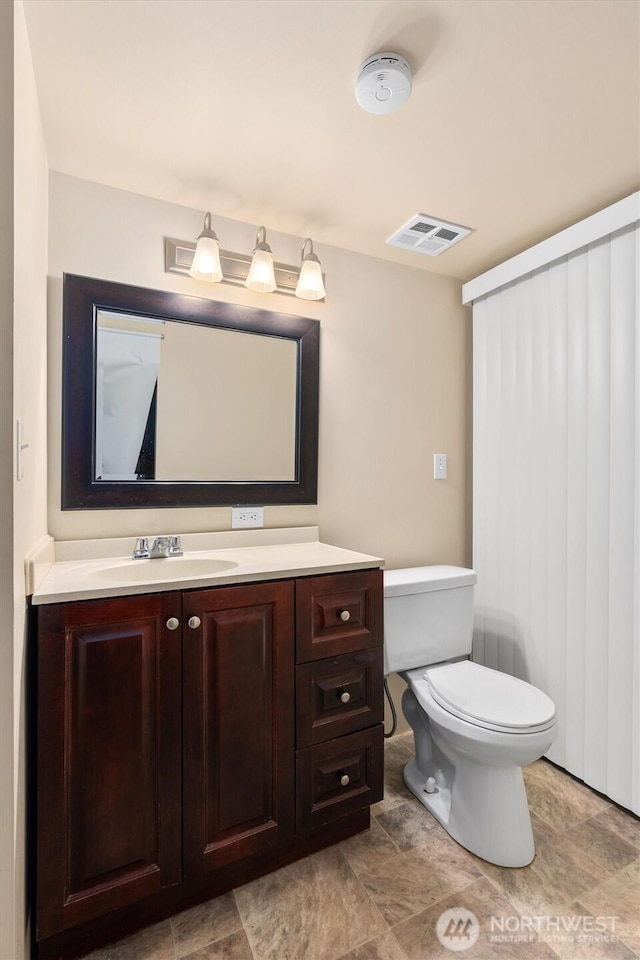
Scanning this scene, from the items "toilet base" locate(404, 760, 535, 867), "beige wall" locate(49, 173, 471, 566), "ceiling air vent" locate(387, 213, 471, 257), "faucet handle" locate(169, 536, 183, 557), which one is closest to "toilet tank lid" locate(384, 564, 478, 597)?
"beige wall" locate(49, 173, 471, 566)

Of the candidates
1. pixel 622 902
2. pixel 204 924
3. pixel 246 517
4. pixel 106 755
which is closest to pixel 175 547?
pixel 246 517

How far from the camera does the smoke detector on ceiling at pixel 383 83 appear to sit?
3.67 ft

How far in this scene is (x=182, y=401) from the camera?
67.2 inches

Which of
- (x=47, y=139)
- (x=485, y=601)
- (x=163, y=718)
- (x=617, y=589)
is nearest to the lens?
(x=163, y=718)

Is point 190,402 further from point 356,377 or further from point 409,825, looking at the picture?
point 409,825

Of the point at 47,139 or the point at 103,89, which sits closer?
the point at 103,89

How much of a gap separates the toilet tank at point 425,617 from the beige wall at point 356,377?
33 cm

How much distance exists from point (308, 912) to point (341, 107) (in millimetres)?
2237

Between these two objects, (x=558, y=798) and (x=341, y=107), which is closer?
(x=341, y=107)

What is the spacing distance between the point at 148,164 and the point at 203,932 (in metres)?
2.26

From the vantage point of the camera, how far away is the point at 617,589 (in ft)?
5.45

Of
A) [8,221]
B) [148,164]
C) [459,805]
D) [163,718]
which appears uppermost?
[148,164]

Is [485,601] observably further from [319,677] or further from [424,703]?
[319,677]

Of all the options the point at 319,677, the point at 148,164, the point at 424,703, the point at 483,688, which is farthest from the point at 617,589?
the point at 148,164
